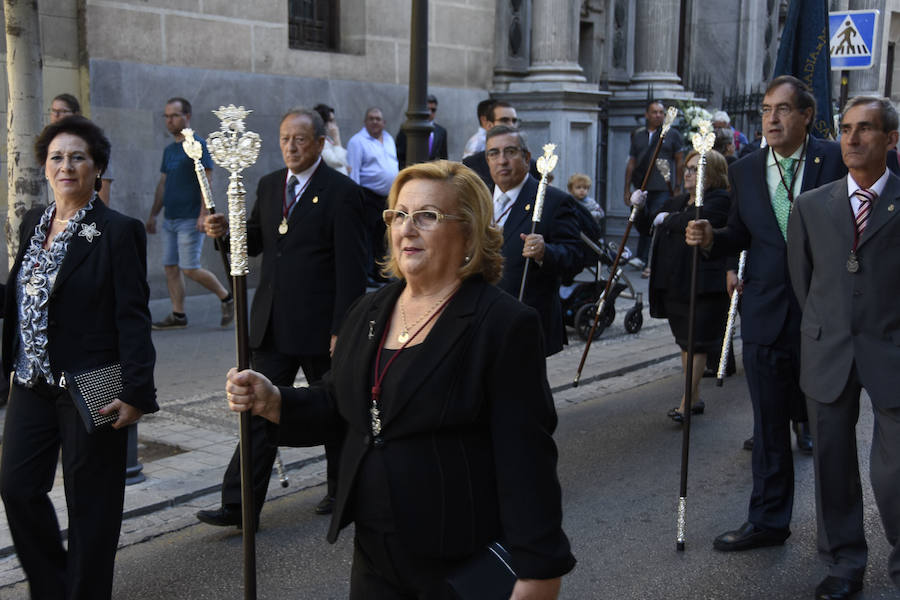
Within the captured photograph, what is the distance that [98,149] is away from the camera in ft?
14.4

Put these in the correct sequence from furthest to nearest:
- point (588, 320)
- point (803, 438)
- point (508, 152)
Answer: point (588, 320) → point (803, 438) → point (508, 152)

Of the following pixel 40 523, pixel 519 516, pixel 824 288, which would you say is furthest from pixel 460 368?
pixel 824 288

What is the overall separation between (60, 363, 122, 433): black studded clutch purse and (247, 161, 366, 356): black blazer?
1.52 meters

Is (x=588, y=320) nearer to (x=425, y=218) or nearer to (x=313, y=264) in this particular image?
(x=313, y=264)

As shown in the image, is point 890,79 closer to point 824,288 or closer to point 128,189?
point 128,189

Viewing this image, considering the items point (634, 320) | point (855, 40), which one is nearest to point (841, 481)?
point (634, 320)

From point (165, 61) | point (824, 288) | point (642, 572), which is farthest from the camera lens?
point (165, 61)

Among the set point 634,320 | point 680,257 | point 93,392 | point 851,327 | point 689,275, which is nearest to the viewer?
point 93,392

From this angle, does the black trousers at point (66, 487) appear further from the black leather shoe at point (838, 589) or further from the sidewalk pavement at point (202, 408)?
the black leather shoe at point (838, 589)

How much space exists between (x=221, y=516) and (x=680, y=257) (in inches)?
163

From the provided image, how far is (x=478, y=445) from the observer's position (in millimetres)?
2867

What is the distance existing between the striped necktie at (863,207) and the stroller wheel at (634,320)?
672 centimetres

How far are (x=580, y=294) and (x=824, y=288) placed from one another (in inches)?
244

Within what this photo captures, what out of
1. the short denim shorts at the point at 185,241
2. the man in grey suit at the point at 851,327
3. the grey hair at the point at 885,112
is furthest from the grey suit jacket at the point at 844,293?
the short denim shorts at the point at 185,241
